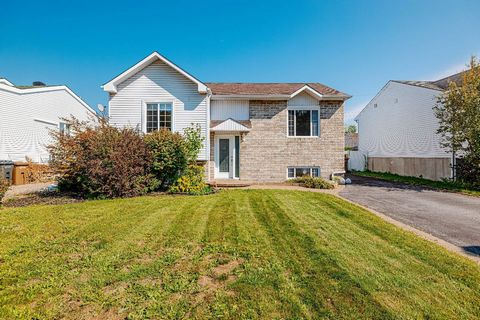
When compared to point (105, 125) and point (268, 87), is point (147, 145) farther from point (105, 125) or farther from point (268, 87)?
point (268, 87)

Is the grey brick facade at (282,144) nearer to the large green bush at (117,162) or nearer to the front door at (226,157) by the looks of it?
the front door at (226,157)

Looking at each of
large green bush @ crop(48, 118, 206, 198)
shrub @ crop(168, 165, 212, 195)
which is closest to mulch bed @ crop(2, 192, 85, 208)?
large green bush @ crop(48, 118, 206, 198)

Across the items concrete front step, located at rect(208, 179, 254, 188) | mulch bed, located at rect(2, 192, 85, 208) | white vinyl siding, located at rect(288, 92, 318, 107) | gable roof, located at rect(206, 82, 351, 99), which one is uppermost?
gable roof, located at rect(206, 82, 351, 99)

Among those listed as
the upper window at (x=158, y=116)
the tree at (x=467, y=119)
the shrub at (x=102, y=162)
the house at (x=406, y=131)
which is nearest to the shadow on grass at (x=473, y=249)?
the shrub at (x=102, y=162)

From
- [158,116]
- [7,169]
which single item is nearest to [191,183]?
[158,116]

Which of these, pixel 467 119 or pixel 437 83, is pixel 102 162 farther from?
pixel 437 83

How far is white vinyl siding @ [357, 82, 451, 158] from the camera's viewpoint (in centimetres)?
1728

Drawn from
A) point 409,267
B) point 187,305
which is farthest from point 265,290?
point 409,267

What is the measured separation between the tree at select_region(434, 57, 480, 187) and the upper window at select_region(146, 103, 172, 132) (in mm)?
16300

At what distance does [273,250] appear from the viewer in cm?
464

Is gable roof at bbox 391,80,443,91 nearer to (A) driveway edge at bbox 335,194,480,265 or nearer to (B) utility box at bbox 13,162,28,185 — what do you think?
(A) driveway edge at bbox 335,194,480,265

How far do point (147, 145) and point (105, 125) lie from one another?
2.06 meters

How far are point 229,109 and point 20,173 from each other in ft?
44.2

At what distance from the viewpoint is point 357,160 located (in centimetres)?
2661
